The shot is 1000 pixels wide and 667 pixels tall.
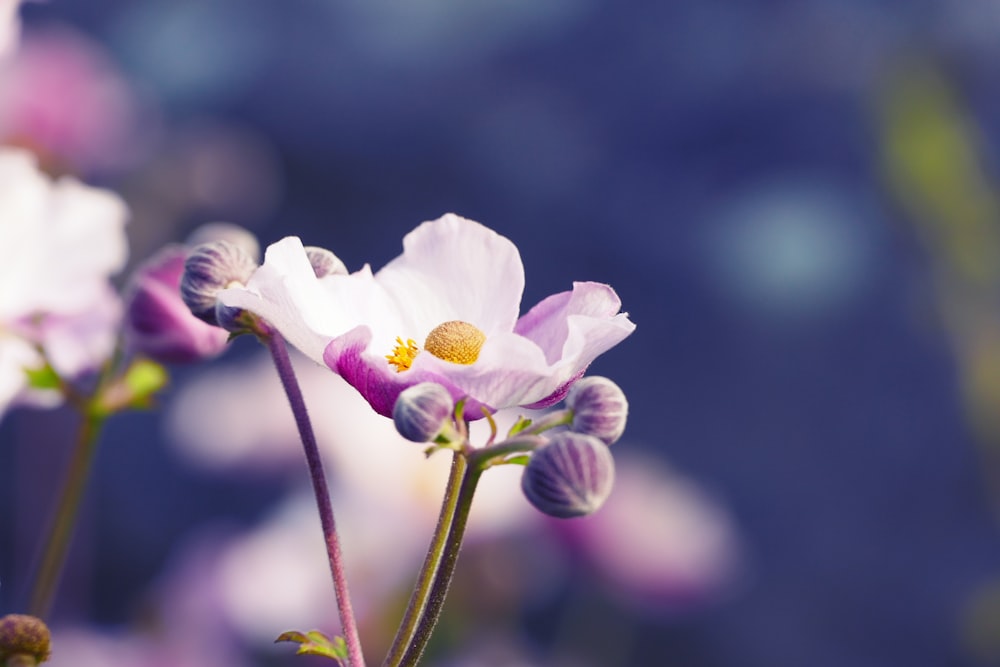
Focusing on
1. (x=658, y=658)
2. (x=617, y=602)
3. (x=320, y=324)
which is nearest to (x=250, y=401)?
(x=617, y=602)

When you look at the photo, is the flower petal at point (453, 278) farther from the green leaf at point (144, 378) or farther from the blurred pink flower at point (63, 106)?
the blurred pink flower at point (63, 106)

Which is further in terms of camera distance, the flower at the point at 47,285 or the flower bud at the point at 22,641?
the flower at the point at 47,285

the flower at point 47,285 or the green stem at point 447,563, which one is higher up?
the flower at point 47,285

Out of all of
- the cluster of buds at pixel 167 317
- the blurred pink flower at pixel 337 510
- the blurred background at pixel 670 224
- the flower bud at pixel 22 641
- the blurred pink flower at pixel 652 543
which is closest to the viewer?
the flower bud at pixel 22 641

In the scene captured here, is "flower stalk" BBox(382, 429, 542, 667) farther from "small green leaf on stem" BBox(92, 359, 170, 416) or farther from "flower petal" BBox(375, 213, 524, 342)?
"small green leaf on stem" BBox(92, 359, 170, 416)

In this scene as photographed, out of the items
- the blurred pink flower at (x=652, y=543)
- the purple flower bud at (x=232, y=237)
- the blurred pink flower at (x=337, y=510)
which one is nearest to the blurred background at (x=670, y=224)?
the blurred pink flower at (x=652, y=543)

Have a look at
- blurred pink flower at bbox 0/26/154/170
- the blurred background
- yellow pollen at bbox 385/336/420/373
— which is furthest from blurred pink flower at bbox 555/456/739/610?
yellow pollen at bbox 385/336/420/373

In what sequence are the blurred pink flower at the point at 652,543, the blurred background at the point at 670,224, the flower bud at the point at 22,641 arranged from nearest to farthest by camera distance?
1. the flower bud at the point at 22,641
2. the blurred pink flower at the point at 652,543
3. the blurred background at the point at 670,224

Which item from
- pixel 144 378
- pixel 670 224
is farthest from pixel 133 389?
pixel 670 224

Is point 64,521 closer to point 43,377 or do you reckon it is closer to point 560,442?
point 43,377
